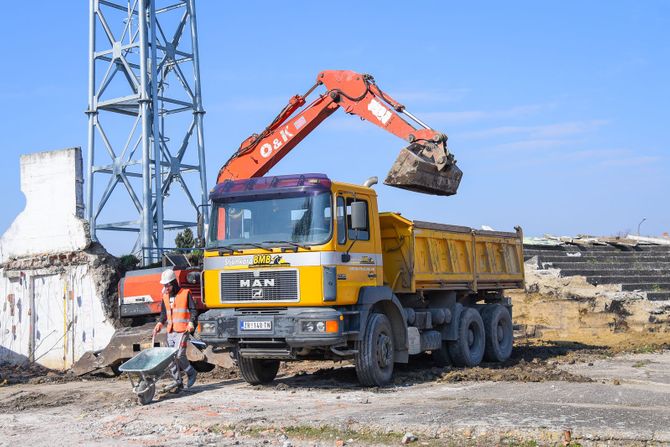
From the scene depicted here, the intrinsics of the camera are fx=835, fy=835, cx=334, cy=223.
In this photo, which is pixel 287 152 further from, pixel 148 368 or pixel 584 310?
pixel 584 310

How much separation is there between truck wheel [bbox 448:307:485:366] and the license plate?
431 centimetres

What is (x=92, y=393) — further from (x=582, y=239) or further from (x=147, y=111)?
(x=582, y=239)

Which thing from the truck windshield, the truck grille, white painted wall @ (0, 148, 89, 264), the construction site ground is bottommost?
the construction site ground

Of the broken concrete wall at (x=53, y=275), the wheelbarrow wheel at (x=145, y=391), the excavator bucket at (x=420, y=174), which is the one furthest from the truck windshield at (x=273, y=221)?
the broken concrete wall at (x=53, y=275)

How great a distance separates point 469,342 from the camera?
1489cm

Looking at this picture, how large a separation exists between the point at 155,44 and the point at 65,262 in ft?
28.6

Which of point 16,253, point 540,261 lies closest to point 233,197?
point 16,253

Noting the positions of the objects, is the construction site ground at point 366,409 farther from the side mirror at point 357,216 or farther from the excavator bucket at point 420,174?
the excavator bucket at point 420,174

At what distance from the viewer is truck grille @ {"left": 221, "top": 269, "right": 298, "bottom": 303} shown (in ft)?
36.6

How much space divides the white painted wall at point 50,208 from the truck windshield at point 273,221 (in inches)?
219

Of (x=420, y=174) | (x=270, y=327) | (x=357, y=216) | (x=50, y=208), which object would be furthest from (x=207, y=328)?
(x=50, y=208)

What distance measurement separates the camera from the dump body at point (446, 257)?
510 inches

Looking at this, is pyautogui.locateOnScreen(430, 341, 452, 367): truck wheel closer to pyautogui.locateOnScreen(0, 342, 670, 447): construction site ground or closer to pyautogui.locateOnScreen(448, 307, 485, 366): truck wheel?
pyautogui.locateOnScreen(448, 307, 485, 366): truck wheel

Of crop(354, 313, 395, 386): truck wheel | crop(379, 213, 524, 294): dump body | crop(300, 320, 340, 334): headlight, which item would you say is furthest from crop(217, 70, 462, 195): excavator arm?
crop(300, 320, 340, 334): headlight
